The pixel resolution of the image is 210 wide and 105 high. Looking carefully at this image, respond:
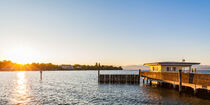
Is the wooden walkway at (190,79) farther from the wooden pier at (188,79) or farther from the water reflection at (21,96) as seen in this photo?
the water reflection at (21,96)

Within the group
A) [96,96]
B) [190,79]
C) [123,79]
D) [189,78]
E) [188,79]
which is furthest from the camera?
[123,79]

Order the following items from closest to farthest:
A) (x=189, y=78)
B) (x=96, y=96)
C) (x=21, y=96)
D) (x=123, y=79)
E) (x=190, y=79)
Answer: (x=190, y=79)
(x=189, y=78)
(x=96, y=96)
(x=21, y=96)
(x=123, y=79)

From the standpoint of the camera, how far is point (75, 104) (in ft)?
80.9

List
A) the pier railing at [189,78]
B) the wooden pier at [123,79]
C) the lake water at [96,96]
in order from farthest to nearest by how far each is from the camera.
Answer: the wooden pier at [123,79]
the lake water at [96,96]
the pier railing at [189,78]

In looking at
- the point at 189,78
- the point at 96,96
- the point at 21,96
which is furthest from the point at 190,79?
the point at 21,96

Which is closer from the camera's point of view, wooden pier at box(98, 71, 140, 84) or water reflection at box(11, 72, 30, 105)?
water reflection at box(11, 72, 30, 105)

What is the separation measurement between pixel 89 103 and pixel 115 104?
134 inches

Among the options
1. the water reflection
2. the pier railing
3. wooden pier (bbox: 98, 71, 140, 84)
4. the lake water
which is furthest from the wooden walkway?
the water reflection

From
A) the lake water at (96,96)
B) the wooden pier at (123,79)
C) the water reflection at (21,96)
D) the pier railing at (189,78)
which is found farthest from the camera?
the wooden pier at (123,79)

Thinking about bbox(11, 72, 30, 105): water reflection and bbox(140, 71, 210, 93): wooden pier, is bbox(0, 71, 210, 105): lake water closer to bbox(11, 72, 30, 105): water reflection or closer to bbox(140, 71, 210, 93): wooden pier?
bbox(11, 72, 30, 105): water reflection

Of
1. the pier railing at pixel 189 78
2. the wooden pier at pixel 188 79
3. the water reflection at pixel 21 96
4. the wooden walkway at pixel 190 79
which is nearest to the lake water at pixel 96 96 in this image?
the water reflection at pixel 21 96

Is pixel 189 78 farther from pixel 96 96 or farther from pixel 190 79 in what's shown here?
pixel 96 96

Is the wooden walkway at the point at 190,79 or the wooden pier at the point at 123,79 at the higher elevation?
the wooden walkway at the point at 190,79

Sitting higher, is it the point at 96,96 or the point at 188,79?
the point at 188,79
